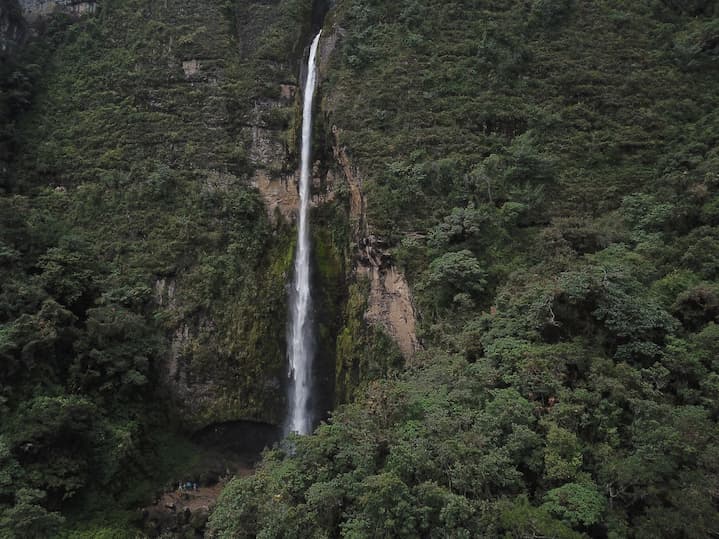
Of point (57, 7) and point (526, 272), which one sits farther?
point (57, 7)

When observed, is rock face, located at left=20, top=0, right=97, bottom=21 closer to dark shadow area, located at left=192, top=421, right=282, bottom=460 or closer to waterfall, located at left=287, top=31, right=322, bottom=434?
waterfall, located at left=287, top=31, right=322, bottom=434

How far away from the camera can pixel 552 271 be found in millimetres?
12445

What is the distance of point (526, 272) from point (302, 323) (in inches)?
319

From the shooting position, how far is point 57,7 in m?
23.2

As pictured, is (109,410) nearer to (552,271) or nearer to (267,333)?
(267,333)

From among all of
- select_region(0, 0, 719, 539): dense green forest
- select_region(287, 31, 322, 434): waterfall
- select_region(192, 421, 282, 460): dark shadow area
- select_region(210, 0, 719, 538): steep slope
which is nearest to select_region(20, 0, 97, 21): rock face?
select_region(0, 0, 719, 539): dense green forest

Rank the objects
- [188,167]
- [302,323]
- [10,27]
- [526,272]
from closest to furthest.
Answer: [526,272], [302,323], [188,167], [10,27]

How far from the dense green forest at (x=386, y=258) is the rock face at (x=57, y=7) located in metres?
0.74

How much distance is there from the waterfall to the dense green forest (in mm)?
495

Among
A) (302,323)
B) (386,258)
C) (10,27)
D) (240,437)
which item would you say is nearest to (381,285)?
(386,258)

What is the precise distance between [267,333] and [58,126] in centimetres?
1254

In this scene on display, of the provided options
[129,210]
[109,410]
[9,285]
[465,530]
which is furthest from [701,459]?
[129,210]

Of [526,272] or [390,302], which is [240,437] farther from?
[526,272]

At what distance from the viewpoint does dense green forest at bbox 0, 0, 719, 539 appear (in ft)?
26.5
